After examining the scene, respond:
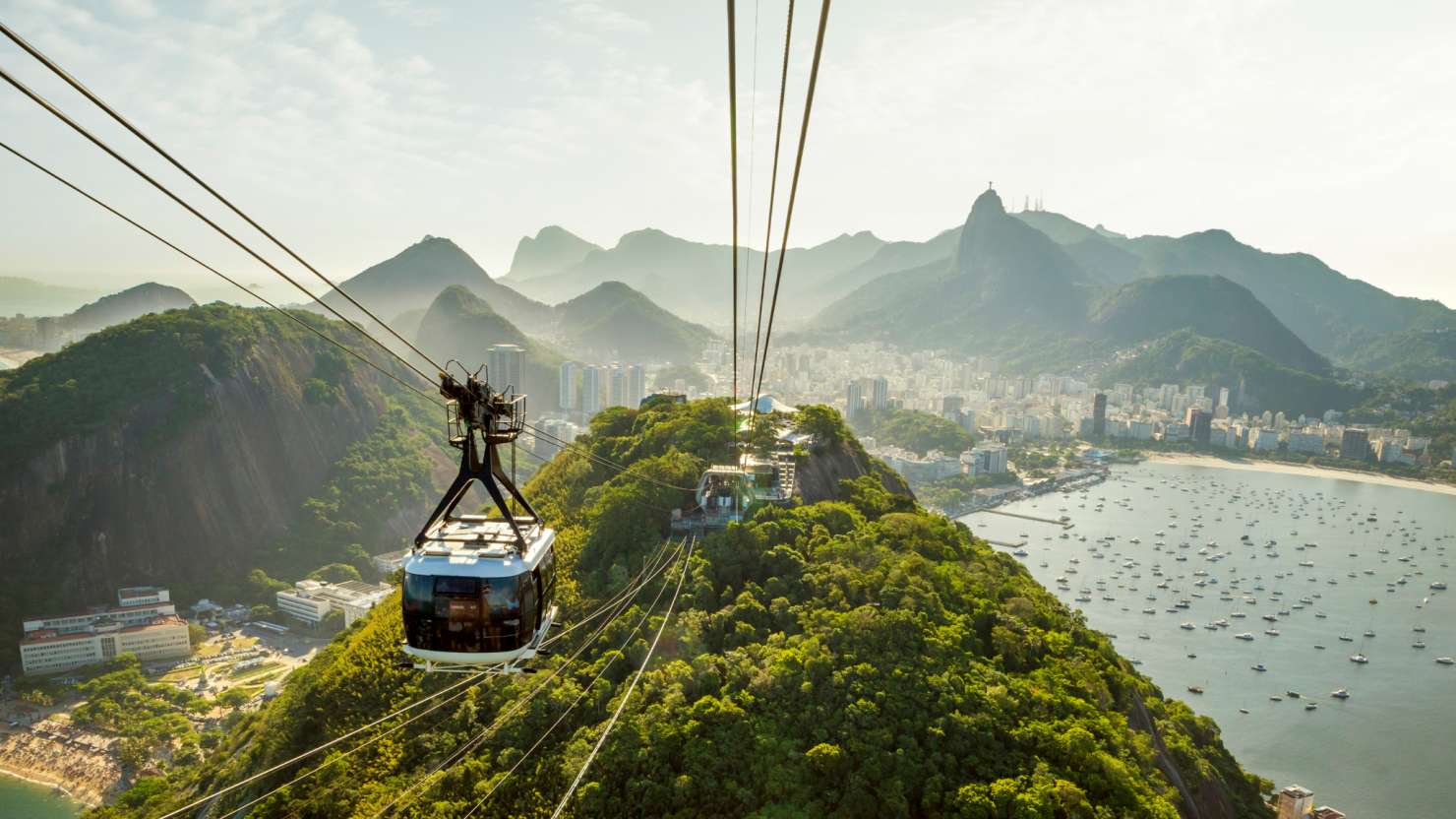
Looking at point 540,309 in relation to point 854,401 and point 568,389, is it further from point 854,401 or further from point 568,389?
point 854,401

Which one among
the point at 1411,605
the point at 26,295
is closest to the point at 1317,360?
the point at 1411,605

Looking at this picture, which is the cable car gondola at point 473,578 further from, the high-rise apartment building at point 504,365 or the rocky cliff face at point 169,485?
the high-rise apartment building at point 504,365

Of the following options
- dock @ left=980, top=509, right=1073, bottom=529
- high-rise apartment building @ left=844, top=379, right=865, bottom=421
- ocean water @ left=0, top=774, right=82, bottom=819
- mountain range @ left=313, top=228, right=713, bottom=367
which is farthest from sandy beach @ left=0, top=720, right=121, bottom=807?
mountain range @ left=313, top=228, right=713, bottom=367

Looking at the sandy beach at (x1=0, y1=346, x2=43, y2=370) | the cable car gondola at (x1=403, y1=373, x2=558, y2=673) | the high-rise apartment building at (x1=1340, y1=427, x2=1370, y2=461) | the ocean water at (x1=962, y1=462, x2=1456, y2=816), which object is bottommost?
the ocean water at (x1=962, y1=462, x2=1456, y2=816)

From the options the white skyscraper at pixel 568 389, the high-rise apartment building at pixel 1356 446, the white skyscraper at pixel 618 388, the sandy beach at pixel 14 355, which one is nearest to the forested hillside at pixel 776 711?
the sandy beach at pixel 14 355

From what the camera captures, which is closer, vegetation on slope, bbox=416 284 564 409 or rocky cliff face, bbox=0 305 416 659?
rocky cliff face, bbox=0 305 416 659

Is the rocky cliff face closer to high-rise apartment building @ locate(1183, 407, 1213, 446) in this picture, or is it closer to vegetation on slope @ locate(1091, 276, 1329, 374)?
high-rise apartment building @ locate(1183, 407, 1213, 446)
